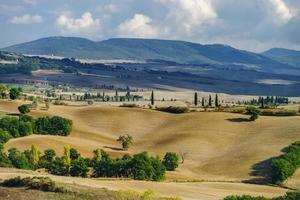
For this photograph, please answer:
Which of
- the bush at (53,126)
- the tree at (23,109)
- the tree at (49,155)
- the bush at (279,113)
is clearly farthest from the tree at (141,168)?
the bush at (279,113)

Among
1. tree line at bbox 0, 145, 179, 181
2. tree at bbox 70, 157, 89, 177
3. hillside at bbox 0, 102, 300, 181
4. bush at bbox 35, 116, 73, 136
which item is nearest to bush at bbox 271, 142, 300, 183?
hillside at bbox 0, 102, 300, 181

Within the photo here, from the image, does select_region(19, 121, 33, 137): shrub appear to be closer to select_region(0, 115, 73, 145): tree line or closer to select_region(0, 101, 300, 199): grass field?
select_region(0, 115, 73, 145): tree line

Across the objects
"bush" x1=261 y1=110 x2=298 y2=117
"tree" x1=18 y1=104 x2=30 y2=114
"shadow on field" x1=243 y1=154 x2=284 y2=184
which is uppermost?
"bush" x1=261 y1=110 x2=298 y2=117

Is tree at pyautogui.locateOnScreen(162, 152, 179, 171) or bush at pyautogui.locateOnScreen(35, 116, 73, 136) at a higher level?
bush at pyautogui.locateOnScreen(35, 116, 73, 136)

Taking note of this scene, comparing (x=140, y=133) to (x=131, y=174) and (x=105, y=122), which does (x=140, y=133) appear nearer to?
(x=105, y=122)

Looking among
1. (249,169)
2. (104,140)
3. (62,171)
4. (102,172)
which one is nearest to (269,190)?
(249,169)

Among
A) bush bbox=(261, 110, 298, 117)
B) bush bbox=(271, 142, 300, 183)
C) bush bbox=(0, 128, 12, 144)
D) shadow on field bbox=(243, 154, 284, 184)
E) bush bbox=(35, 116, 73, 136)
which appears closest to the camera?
bush bbox=(271, 142, 300, 183)

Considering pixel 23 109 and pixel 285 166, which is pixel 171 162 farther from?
pixel 23 109
